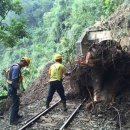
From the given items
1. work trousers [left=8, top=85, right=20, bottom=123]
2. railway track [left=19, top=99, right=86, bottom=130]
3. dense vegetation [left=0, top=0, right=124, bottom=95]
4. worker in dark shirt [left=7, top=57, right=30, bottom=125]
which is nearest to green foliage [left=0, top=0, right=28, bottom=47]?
dense vegetation [left=0, top=0, right=124, bottom=95]

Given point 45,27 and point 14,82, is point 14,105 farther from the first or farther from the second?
point 45,27

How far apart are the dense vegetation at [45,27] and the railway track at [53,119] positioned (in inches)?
167

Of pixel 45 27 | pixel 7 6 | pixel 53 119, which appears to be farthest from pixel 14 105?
pixel 45 27

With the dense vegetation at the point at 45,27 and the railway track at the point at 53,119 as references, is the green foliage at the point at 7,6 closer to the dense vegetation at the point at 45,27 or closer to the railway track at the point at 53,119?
the dense vegetation at the point at 45,27

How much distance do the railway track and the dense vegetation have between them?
4.25m

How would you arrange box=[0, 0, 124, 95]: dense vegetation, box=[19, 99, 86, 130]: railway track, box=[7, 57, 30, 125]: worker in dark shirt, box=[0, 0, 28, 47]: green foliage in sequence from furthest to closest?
1. box=[0, 0, 124, 95]: dense vegetation
2. box=[0, 0, 28, 47]: green foliage
3. box=[7, 57, 30, 125]: worker in dark shirt
4. box=[19, 99, 86, 130]: railway track

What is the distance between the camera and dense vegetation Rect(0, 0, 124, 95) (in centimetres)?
1855

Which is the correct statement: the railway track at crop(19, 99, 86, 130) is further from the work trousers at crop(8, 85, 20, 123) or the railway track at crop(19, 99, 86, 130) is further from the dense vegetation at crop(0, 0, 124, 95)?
the dense vegetation at crop(0, 0, 124, 95)

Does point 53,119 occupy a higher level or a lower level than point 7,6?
lower

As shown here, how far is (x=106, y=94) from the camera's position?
12930mm

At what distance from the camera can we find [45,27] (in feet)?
250

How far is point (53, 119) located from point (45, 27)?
66.3 metres

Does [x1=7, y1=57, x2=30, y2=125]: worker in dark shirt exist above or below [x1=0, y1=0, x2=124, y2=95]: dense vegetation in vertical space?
below

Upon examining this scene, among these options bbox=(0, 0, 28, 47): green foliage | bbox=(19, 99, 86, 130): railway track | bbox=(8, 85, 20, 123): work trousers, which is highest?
bbox=(0, 0, 28, 47): green foliage
